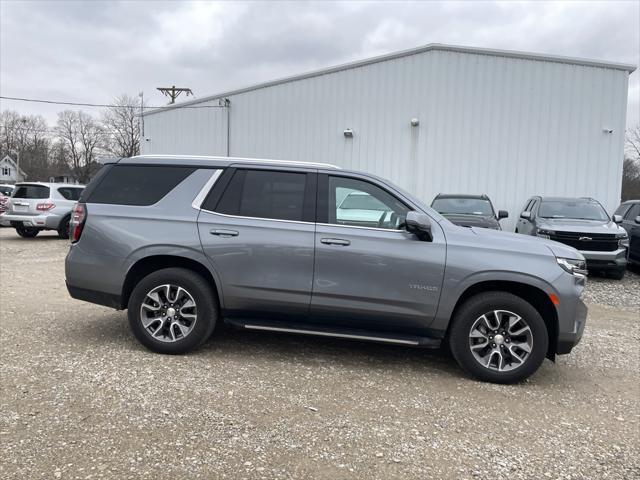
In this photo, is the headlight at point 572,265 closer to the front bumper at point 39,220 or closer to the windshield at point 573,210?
the windshield at point 573,210

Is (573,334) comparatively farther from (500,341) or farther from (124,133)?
(124,133)

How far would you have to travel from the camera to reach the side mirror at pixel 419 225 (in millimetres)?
4039

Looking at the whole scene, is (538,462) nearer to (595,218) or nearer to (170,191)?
(170,191)

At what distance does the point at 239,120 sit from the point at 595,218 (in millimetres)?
12838

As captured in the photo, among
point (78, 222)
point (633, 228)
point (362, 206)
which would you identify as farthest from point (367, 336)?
point (633, 228)

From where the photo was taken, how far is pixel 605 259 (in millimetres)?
9289

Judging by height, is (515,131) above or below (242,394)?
above

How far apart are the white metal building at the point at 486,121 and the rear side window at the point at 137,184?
11.3 meters

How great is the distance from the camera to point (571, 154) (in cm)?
1412

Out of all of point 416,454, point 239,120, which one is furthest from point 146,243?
point 239,120

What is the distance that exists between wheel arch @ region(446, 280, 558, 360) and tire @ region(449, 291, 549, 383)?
79 millimetres

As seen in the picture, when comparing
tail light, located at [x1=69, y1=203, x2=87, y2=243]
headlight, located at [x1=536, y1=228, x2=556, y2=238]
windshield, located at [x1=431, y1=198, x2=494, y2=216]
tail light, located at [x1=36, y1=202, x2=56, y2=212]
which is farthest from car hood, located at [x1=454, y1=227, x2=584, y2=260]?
tail light, located at [x1=36, y1=202, x2=56, y2=212]

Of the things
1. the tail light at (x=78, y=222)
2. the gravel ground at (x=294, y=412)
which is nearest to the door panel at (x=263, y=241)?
the gravel ground at (x=294, y=412)

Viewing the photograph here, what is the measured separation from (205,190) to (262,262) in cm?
90
